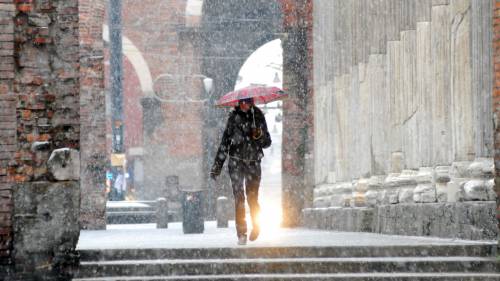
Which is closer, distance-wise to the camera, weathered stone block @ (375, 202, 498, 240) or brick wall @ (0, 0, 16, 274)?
weathered stone block @ (375, 202, 498, 240)

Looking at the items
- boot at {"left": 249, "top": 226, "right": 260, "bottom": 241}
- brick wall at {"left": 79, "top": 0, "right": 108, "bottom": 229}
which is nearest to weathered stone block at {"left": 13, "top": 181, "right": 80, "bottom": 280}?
boot at {"left": 249, "top": 226, "right": 260, "bottom": 241}

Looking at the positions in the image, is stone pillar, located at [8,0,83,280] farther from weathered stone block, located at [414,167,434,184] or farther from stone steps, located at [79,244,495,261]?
weathered stone block, located at [414,167,434,184]

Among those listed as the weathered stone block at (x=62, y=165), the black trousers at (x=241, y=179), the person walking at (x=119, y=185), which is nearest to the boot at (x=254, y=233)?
the black trousers at (x=241, y=179)

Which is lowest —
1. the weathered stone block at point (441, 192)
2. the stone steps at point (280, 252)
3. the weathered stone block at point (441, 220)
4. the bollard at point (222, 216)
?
the bollard at point (222, 216)

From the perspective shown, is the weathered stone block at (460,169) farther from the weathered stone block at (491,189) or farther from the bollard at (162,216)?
the bollard at (162,216)

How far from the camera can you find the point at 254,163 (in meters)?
12.8

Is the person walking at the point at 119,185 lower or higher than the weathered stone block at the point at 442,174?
lower

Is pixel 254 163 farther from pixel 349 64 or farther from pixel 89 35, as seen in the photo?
pixel 89 35

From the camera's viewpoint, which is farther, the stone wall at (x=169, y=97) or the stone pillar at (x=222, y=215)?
the stone wall at (x=169, y=97)

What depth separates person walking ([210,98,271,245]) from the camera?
12820mm

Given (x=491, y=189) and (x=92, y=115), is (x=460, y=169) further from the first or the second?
(x=92, y=115)

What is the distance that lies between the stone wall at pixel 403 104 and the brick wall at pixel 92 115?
179 inches

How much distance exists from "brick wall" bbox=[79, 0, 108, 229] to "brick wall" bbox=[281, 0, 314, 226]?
3991mm

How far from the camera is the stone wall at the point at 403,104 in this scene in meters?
12.7
